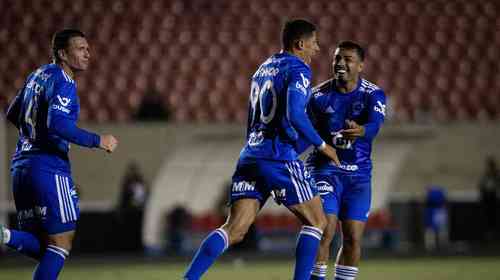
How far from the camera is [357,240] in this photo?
8.62 m

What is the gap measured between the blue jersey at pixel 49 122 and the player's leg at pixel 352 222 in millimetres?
2514

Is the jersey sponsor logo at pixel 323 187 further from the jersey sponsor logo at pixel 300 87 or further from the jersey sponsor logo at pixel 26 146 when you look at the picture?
the jersey sponsor logo at pixel 26 146

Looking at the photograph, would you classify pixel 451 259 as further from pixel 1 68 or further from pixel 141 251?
pixel 1 68

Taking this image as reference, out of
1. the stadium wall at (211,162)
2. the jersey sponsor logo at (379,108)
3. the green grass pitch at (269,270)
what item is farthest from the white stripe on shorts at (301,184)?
Answer: the stadium wall at (211,162)

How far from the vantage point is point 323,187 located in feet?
28.3

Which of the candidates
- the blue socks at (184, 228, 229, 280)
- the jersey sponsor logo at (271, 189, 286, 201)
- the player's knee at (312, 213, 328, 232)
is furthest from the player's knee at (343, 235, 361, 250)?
the blue socks at (184, 228, 229, 280)

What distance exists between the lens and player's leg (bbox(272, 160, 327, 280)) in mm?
7742

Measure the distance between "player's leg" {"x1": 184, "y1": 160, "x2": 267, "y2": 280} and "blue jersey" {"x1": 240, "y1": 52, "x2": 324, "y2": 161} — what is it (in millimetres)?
188

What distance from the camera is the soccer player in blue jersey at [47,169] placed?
7367 millimetres

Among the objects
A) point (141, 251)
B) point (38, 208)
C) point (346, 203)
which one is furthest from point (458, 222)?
point (38, 208)

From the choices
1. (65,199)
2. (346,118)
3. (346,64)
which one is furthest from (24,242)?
(346,64)

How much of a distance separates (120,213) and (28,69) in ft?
15.7

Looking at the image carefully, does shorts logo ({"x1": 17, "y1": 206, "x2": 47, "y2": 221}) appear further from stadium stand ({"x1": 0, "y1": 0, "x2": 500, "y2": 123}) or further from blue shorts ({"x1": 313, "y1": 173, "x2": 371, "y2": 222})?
stadium stand ({"x1": 0, "y1": 0, "x2": 500, "y2": 123})

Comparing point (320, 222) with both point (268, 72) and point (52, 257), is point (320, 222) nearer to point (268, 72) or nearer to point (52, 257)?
point (268, 72)
